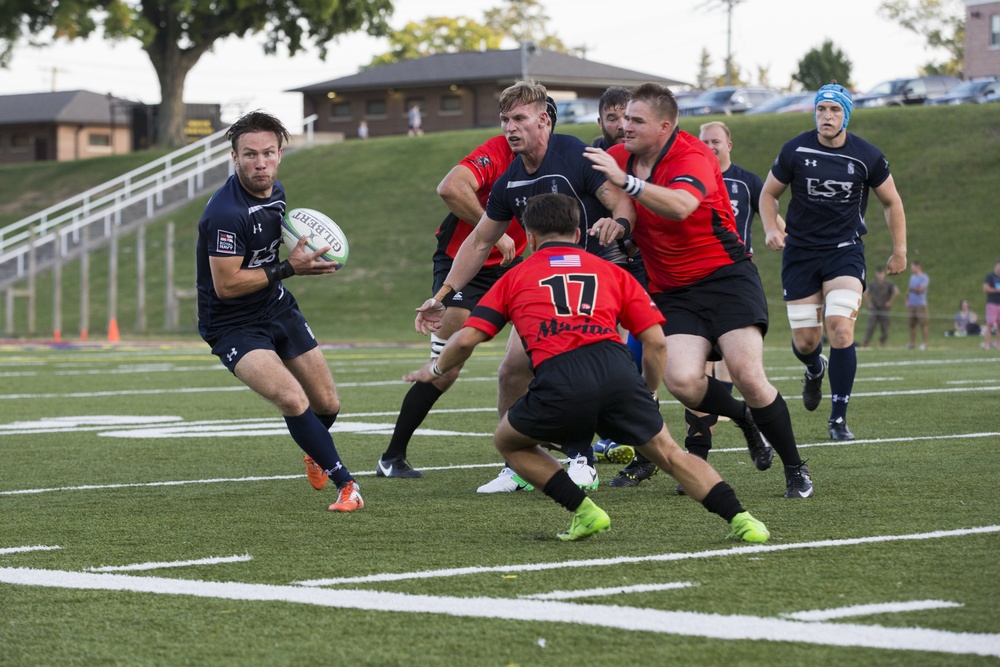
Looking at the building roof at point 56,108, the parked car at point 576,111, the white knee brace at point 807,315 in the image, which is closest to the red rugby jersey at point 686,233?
the white knee brace at point 807,315

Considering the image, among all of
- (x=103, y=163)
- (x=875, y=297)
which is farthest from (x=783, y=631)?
(x=103, y=163)

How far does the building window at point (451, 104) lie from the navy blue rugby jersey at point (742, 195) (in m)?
57.3

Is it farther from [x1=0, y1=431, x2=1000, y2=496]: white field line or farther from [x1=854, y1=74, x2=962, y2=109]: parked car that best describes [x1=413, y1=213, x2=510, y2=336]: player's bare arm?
[x1=854, y1=74, x2=962, y2=109]: parked car

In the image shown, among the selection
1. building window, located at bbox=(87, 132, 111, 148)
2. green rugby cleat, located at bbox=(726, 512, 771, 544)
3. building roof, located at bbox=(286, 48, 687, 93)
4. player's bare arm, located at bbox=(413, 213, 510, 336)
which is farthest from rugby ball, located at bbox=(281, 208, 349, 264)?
building window, located at bbox=(87, 132, 111, 148)

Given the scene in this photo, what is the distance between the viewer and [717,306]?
274 inches

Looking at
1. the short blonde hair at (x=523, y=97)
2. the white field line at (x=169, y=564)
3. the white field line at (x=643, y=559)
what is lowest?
the white field line at (x=169, y=564)

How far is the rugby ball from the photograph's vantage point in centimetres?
738

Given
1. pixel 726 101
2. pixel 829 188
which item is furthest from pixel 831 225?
pixel 726 101

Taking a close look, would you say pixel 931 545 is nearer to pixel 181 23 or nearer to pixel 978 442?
pixel 978 442

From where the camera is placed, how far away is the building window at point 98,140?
73750mm

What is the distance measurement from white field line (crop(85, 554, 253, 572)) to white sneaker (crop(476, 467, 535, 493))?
2095 millimetres

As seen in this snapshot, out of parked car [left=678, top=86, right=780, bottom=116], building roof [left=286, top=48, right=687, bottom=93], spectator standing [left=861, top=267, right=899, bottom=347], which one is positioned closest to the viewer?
spectator standing [left=861, top=267, right=899, bottom=347]

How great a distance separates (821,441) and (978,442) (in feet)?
3.17

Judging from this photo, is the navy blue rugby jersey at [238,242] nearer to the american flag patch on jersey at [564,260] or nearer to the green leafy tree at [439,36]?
the american flag patch on jersey at [564,260]
